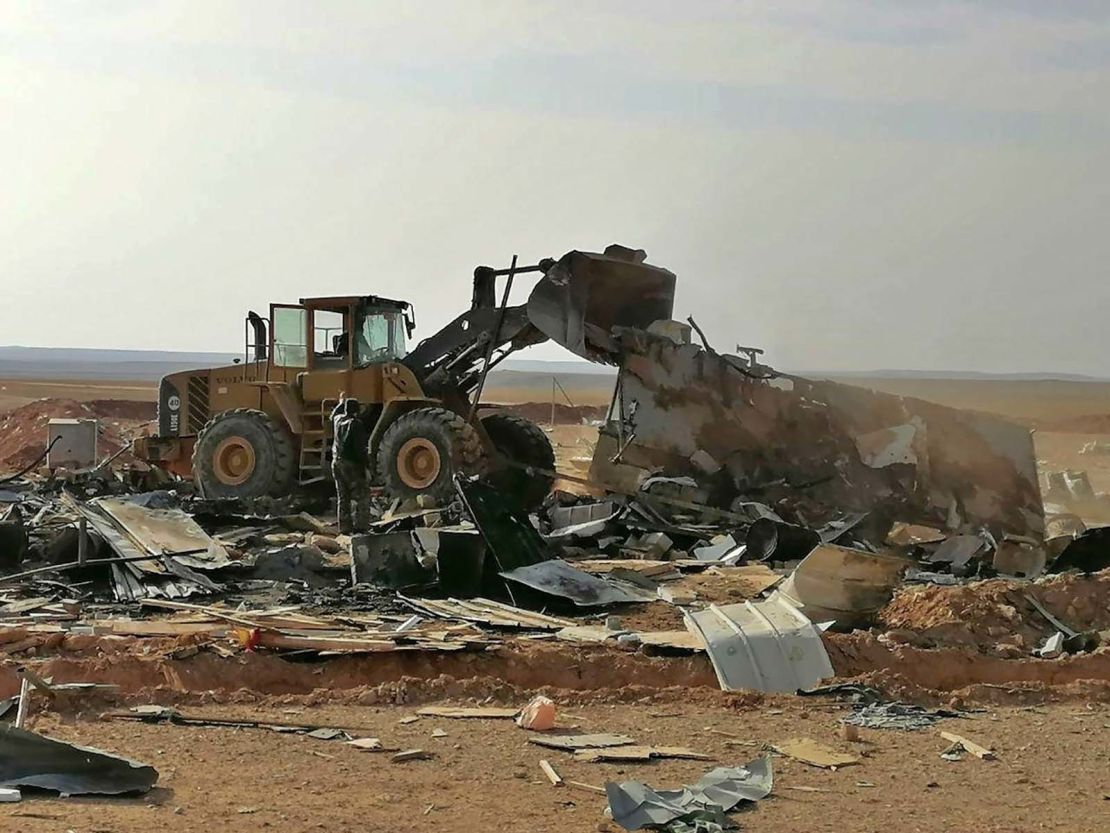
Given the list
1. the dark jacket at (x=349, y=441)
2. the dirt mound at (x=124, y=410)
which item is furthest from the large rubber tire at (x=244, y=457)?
the dirt mound at (x=124, y=410)

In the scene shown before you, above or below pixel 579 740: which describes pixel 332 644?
above

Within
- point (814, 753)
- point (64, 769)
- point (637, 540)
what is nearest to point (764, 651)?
point (814, 753)

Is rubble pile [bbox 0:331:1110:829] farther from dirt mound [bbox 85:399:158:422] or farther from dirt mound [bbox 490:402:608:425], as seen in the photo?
dirt mound [bbox 490:402:608:425]

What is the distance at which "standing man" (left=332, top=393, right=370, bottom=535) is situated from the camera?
13.5 m

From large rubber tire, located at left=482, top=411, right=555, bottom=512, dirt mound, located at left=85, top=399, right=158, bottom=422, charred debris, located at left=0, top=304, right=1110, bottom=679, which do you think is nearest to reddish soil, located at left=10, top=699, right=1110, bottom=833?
charred debris, located at left=0, top=304, right=1110, bottom=679

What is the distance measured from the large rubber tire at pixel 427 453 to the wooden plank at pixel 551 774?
361 inches

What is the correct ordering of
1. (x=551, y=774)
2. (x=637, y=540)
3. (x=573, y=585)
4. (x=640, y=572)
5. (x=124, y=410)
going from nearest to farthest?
1. (x=551, y=774)
2. (x=573, y=585)
3. (x=640, y=572)
4. (x=637, y=540)
5. (x=124, y=410)

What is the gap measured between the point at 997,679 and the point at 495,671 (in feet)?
10.3

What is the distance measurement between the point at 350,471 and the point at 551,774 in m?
8.11

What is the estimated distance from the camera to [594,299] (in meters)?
15.8

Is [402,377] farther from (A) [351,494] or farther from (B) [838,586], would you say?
(B) [838,586]

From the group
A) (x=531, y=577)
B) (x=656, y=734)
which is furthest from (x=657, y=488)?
(x=656, y=734)

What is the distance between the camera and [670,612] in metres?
10.2

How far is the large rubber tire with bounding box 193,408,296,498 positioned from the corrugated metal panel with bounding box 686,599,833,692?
9261mm
